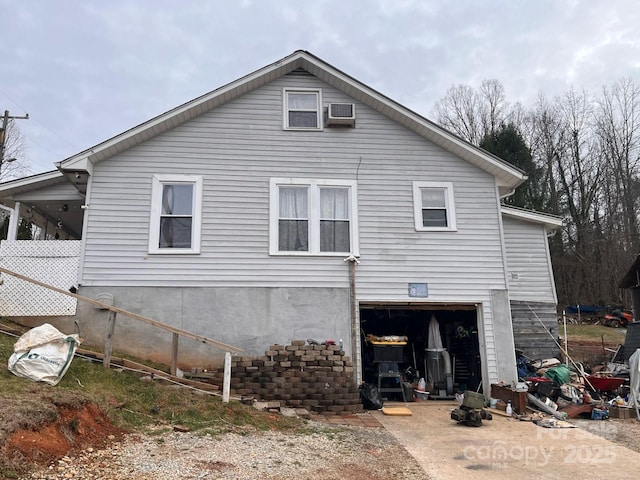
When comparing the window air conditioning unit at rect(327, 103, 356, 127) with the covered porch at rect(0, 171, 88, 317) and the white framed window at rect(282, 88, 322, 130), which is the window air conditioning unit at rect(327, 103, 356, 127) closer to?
the white framed window at rect(282, 88, 322, 130)

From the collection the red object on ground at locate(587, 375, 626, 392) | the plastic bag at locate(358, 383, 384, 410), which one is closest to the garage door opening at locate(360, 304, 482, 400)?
the plastic bag at locate(358, 383, 384, 410)

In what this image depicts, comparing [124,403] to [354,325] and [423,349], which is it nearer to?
[354,325]

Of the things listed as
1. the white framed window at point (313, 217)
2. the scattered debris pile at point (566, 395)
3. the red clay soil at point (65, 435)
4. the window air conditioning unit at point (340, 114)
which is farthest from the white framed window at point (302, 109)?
the red clay soil at point (65, 435)

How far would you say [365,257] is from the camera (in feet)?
34.1

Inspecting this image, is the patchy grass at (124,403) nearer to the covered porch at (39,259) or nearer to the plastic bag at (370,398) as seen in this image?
the covered porch at (39,259)

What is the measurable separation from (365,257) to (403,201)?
1586 mm

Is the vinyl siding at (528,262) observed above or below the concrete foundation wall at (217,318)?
above

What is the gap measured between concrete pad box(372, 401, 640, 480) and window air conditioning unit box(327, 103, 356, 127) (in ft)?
20.6

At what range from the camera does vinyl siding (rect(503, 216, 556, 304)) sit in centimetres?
1330

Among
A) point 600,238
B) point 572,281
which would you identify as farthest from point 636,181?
point 572,281

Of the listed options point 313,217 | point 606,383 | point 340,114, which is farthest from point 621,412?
point 340,114

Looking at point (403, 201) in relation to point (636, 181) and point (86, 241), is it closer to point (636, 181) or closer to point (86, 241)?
point (86, 241)

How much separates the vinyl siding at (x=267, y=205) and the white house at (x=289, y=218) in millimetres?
30

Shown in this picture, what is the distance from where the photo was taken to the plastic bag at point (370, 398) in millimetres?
9355
